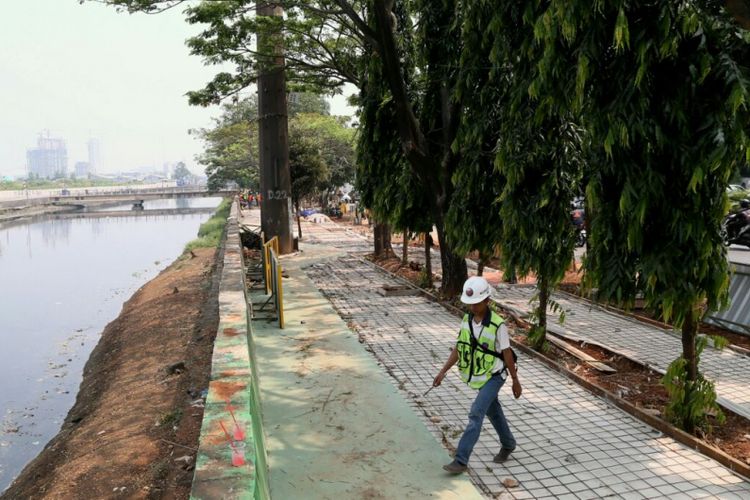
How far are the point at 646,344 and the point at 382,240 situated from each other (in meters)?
11.3

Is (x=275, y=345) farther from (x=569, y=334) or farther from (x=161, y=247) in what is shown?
(x=161, y=247)

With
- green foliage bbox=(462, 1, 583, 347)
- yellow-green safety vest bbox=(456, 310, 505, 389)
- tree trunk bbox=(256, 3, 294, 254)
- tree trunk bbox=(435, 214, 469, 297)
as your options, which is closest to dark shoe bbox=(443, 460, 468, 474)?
yellow-green safety vest bbox=(456, 310, 505, 389)

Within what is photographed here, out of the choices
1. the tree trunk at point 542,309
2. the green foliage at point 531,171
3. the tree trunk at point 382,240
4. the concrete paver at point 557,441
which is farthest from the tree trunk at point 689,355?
the tree trunk at point 382,240

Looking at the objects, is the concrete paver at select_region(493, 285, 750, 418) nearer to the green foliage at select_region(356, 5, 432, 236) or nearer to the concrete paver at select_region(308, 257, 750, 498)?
the concrete paver at select_region(308, 257, 750, 498)

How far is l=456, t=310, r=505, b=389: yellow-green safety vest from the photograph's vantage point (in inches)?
193

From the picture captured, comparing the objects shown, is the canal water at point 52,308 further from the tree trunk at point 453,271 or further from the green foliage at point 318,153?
the green foliage at point 318,153

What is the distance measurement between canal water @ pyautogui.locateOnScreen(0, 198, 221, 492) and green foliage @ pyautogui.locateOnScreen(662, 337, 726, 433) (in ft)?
28.3

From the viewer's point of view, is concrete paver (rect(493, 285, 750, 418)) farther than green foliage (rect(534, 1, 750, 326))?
Yes

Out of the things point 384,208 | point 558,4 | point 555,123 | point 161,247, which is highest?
point 558,4

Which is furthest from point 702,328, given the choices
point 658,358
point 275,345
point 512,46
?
point 275,345

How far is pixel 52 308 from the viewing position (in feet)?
75.2

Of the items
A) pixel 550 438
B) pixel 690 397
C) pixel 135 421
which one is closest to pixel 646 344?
pixel 690 397

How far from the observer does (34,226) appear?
63719mm

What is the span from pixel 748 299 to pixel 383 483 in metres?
7.09
